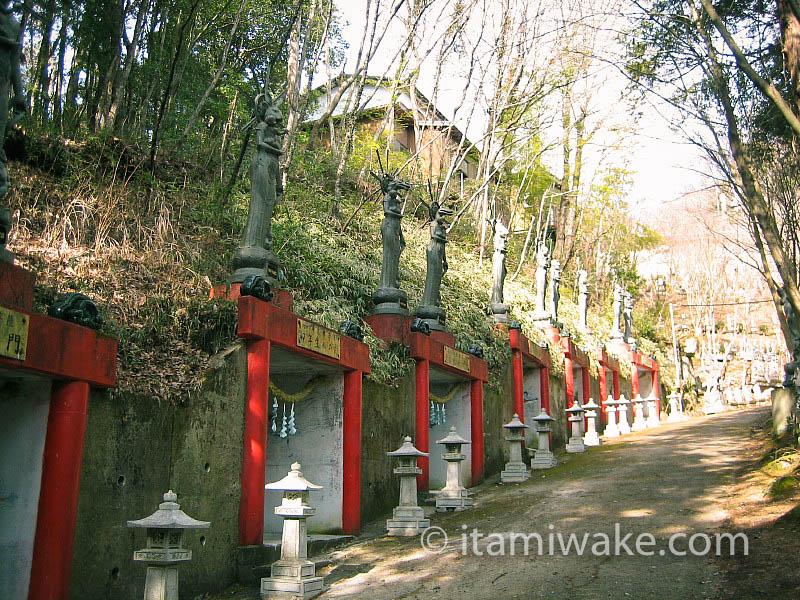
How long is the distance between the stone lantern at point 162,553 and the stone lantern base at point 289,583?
66.0 inches

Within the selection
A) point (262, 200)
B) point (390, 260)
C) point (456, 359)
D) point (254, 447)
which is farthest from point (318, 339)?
point (456, 359)

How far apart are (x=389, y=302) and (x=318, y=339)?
11.0 ft

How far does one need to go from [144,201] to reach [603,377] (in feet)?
54.4

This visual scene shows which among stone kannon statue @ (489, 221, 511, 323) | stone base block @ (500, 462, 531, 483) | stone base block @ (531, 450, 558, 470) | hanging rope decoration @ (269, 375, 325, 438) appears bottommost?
stone base block @ (500, 462, 531, 483)

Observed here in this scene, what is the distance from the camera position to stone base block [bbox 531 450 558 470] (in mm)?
16062

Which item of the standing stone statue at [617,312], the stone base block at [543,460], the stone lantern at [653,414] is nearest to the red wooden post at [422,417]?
the stone base block at [543,460]

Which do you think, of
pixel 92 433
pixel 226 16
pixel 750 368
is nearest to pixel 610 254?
pixel 750 368

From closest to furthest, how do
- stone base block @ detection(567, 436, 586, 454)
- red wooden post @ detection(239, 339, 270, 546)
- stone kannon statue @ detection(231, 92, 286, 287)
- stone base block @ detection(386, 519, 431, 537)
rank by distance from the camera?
1. red wooden post @ detection(239, 339, 270, 546)
2. stone kannon statue @ detection(231, 92, 286, 287)
3. stone base block @ detection(386, 519, 431, 537)
4. stone base block @ detection(567, 436, 586, 454)

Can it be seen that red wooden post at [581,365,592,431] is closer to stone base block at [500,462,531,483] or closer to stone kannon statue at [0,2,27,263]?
stone base block at [500,462,531,483]

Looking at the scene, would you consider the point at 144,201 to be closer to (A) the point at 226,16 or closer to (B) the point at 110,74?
(B) the point at 110,74

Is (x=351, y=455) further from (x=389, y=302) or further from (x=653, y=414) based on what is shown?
(x=653, y=414)

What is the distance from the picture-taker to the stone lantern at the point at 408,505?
34.1ft

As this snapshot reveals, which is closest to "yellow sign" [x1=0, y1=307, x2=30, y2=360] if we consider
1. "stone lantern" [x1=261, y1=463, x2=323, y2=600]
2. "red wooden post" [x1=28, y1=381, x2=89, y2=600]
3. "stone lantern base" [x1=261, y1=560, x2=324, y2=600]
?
"red wooden post" [x1=28, y1=381, x2=89, y2=600]

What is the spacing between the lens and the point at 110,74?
42.2ft
